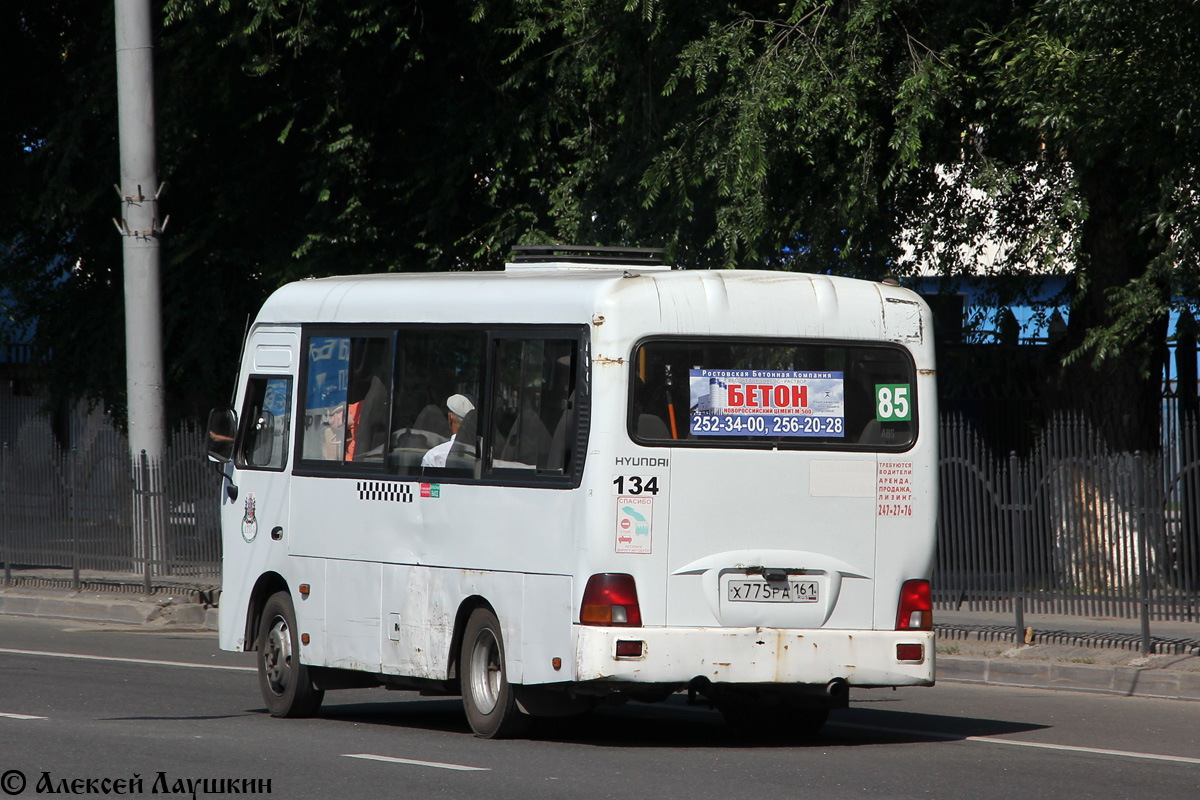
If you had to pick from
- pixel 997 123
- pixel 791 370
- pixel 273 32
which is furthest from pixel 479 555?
pixel 273 32

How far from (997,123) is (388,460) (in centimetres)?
778

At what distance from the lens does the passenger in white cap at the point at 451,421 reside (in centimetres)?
992

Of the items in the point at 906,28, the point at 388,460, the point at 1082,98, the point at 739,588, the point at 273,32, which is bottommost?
the point at 739,588

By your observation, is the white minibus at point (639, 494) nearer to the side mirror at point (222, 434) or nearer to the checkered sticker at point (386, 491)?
the checkered sticker at point (386, 491)

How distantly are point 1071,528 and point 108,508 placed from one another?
1074cm

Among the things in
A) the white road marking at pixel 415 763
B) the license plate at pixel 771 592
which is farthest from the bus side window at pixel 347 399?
the license plate at pixel 771 592

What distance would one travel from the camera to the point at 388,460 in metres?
10.3

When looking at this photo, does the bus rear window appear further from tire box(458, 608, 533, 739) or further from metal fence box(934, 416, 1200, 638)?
metal fence box(934, 416, 1200, 638)

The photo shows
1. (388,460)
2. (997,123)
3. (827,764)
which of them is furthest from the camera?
(997,123)

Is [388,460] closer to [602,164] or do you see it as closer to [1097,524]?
[1097,524]

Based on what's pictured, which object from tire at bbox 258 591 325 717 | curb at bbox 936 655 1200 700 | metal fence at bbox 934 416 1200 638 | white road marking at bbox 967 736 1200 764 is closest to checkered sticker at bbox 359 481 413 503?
tire at bbox 258 591 325 717

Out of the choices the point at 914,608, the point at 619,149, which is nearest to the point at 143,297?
the point at 619,149

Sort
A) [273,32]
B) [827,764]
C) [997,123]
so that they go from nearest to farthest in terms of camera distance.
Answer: [827,764] < [997,123] < [273,32]

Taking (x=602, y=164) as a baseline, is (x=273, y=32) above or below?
above
